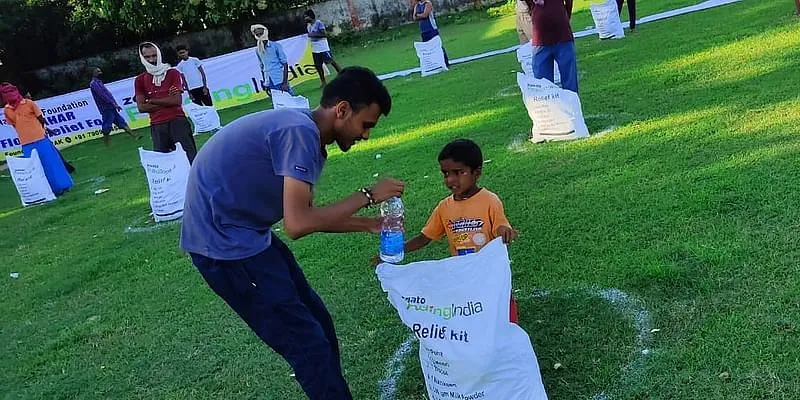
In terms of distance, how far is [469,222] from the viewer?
3.54 m

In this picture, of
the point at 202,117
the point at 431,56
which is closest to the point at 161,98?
the point at 202,117

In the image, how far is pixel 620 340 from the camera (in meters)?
3.34

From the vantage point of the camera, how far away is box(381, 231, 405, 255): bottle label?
311cm

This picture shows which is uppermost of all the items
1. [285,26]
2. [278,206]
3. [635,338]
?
[285,26]

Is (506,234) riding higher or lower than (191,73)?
lower

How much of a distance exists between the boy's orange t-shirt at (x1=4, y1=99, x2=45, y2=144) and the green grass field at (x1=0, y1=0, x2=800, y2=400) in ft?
6.72

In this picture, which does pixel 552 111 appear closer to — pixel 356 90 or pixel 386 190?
pixel 386 190

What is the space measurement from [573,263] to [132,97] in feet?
51.9

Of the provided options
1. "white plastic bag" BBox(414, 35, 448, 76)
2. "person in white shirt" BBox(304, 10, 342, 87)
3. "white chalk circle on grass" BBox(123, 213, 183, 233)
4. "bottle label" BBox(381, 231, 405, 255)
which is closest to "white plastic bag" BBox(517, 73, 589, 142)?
"white chalk circle on grass" BBox(123, 213, 183, 233)

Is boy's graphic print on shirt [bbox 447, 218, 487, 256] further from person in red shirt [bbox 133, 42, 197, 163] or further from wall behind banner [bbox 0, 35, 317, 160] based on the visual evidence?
wall behind banner [bbox 0, 35, 317, 160]

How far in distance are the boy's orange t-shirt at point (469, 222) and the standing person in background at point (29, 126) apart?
8.82m

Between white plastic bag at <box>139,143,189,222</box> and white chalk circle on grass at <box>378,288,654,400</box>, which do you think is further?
white plastic bag at <box>139,143,189,222</box>

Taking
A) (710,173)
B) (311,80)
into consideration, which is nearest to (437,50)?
(311,80)

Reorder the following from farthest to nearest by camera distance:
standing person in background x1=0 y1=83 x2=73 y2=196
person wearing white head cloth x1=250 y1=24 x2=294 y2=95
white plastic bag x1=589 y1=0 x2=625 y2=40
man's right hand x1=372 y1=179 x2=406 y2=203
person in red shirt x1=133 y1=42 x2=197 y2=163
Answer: person wearing white head cloth x1=250 y1=24 x2=294 y2=95 → white plastic bag x1=589 y1=0 x2=625 y2=40 → standing person in background x1=0 y1=83 x2=73 y2=196 → person in red shirt x1=133 y1=42 x2=197 y2=163 → man's right hand x1=372 y1=179 x2=406 y2=203
